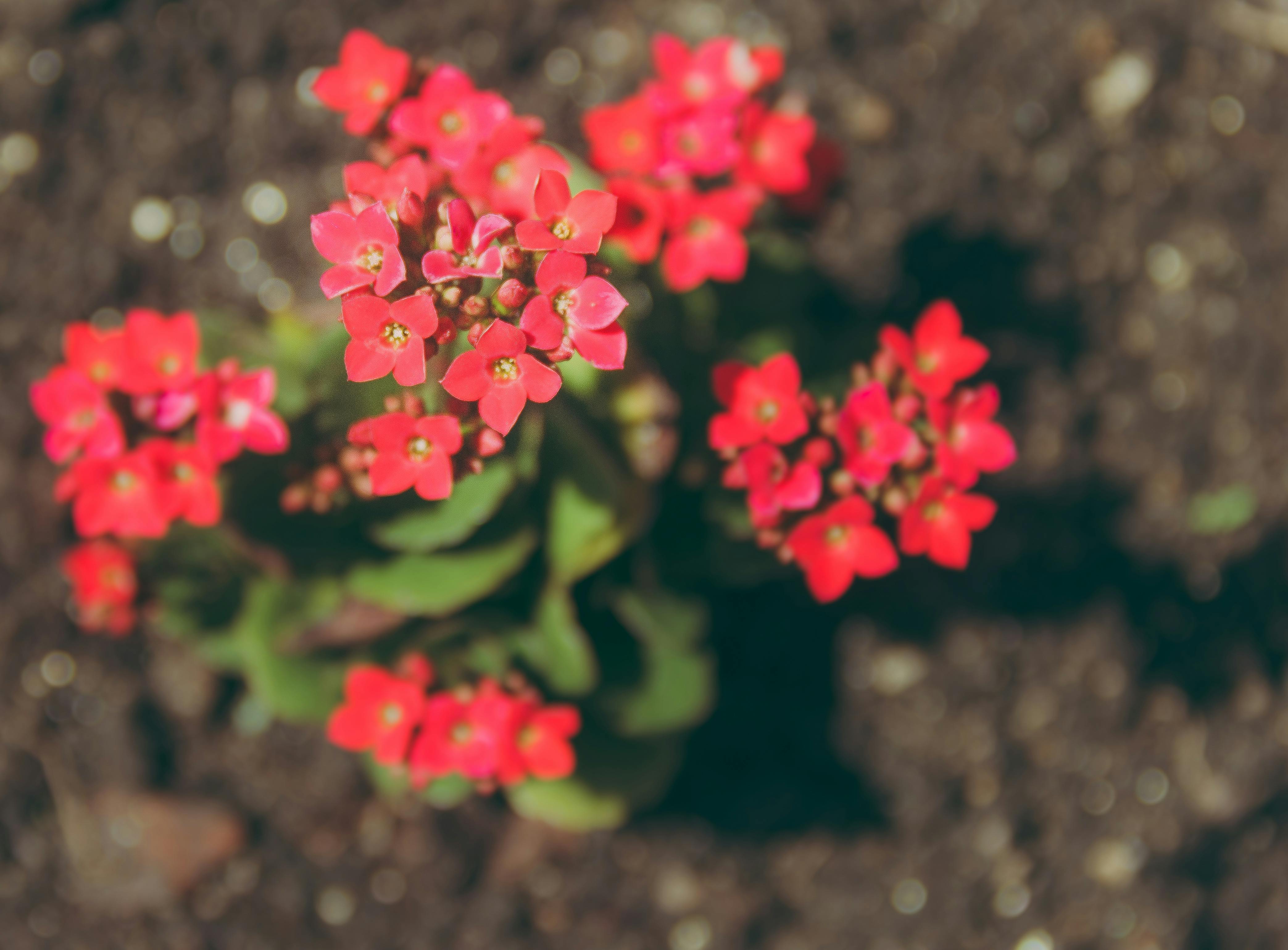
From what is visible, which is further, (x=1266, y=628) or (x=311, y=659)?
(x=1266, y=628)

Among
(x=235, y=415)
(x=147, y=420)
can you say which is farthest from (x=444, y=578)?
(x=147, y=420)

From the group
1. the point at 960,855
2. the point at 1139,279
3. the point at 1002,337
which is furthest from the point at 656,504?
the point at 1139,279

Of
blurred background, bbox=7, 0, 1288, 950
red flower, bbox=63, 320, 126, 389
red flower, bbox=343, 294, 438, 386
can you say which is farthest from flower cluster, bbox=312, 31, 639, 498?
blurred background, bbox=7, 0, 1288, 950

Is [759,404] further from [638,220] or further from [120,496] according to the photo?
[120,496]

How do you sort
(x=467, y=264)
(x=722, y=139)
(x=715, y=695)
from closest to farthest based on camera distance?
(x=467, y=264) < (x=722, y=139) < (x=715, y=695)

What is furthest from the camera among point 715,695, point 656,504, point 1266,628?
point 1266,628

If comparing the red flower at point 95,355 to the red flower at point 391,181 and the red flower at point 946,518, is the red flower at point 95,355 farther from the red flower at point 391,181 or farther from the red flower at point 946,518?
the red flower at point 946,518

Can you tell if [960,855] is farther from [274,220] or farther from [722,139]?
[274,220]
